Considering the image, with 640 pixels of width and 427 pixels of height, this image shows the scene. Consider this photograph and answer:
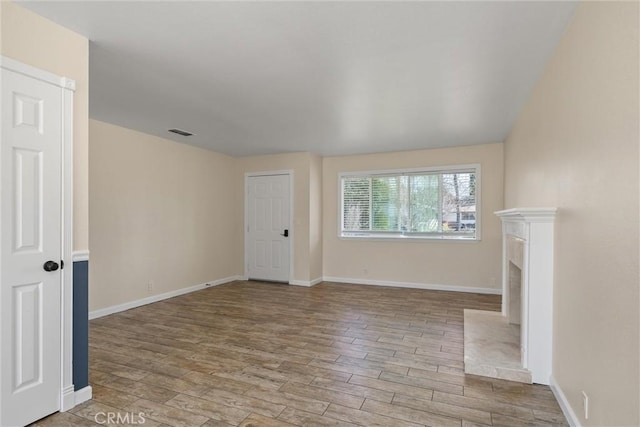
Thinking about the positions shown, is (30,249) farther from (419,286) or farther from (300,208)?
(419,286)

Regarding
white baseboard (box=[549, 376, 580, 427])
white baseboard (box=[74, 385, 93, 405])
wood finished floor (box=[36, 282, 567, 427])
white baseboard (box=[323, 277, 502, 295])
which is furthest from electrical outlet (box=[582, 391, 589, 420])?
white baseboard (box=[323, 277, 502, 295])

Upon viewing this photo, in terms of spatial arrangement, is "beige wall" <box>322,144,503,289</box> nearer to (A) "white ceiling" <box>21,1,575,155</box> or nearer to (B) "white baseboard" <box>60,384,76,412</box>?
(A) "white ceiling" <box>21,1,575,155</box>

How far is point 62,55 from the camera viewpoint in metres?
2.19

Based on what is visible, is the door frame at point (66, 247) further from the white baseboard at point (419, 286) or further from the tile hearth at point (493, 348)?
the white baseboard at point (419, 286)

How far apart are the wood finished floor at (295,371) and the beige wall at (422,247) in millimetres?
1020

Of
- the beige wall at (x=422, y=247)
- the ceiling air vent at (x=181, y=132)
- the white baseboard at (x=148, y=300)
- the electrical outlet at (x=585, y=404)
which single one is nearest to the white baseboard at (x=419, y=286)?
the beige wall at (x=422, y=247)

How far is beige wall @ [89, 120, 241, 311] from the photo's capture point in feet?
14.0

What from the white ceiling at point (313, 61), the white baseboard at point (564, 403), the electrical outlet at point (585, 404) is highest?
the white ceiling at point (313, 61)

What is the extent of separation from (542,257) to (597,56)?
139 centimetres

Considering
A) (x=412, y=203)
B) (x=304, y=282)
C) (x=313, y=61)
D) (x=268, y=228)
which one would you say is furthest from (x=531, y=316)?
(x=268, y=228)

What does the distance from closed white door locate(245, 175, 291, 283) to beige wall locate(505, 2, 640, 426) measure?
14.9 ft

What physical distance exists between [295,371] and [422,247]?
379 centimetres

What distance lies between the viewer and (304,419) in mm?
2121

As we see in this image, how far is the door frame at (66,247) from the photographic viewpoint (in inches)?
85.4
